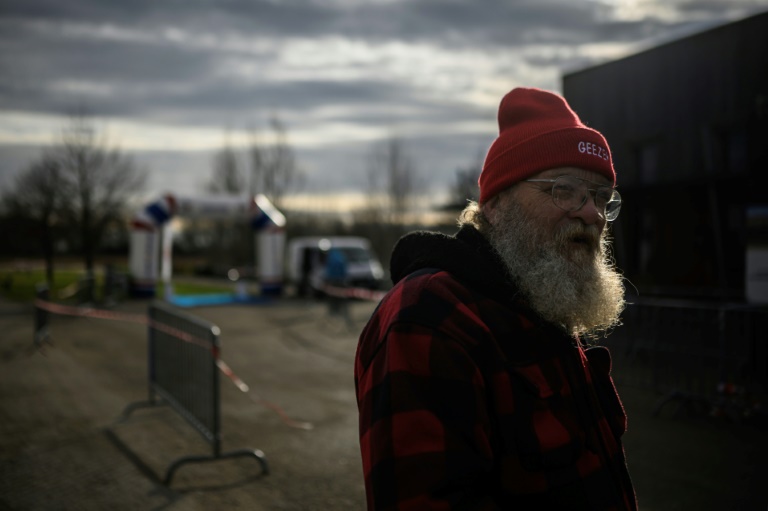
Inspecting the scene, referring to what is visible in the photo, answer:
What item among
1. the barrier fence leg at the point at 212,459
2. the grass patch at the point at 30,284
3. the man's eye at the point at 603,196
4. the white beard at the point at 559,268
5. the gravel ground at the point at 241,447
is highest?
the man's eye at the point at 603,196

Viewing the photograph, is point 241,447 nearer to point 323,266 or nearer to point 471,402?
point 471,402

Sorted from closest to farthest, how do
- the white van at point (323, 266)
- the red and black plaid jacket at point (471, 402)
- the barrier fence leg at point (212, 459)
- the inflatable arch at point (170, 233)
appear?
the red and black plaid jacket at point (471, 402) < the barrier fence leg at point (212, 459) < the inflatable arch at point (170, 233) < the white van at point (323, 266)

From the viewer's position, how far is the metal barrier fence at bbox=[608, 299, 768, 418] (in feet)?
21.5

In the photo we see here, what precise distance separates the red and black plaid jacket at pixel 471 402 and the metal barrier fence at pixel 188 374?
160 inches

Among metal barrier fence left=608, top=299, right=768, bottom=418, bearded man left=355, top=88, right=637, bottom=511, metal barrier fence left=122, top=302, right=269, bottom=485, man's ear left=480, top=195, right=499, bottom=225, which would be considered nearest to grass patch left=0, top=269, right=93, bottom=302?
metal barrier fence left=122, top=302, right=269, bottom=485

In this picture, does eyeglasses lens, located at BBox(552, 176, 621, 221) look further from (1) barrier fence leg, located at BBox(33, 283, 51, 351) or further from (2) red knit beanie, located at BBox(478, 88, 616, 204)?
(1) barrier fence leg, located at BBox(33, 283, 51, 351)

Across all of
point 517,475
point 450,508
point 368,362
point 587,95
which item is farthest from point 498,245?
point 587,95

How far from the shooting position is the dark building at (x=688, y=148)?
9461 millimetres

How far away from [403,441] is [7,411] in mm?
7576

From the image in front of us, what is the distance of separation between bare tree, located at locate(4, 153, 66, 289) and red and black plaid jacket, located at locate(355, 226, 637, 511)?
32.3 m

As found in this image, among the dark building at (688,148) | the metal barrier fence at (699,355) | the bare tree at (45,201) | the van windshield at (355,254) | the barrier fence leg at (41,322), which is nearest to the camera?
the metal barrier fence at (699,355)

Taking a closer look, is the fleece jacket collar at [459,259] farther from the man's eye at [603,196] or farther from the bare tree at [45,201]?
the bare tree at [45,201]

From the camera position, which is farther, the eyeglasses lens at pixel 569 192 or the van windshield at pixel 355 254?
the van windshield at pixel 355 254

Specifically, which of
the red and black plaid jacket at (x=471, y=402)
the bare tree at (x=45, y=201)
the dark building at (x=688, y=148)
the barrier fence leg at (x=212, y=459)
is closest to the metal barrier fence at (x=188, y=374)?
the barrier fence leg at (x=212, y=459)
